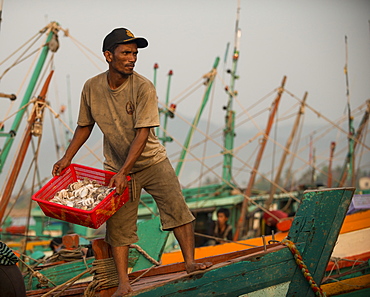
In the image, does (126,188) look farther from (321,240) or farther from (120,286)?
(321,240)

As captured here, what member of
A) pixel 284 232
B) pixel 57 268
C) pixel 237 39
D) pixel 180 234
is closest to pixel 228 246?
pixel 284 232

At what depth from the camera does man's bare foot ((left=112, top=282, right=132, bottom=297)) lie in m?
3.57

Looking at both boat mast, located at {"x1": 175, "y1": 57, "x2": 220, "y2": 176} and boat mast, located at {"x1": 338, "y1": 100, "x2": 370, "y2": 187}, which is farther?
boat mast, located at {"x1": 338, "y1": 100, "x2": 370, "y2": 187}

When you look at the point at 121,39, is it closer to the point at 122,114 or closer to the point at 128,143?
the point at 122,114

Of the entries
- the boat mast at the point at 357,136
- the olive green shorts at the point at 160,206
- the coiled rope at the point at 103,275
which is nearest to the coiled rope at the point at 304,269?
the olive green shorts at the point at 160,206

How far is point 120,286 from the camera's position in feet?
11.9

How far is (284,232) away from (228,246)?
77 cm

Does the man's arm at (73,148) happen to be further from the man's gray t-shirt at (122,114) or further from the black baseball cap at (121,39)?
the black baseball cap at (121,39)

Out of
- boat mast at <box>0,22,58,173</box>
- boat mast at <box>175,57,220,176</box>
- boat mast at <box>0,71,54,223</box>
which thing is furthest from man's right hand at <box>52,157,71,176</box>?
boat mast at <box>175,57,220,176</box>

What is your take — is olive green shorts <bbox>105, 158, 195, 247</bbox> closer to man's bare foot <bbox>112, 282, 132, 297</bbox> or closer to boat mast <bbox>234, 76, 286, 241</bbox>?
man's bare foot <bbox>112, 282, 132, 297</bbox>

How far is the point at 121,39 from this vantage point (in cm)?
343

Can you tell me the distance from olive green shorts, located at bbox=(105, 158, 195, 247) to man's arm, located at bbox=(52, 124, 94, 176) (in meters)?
0.47

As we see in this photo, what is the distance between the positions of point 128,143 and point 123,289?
3.20ft

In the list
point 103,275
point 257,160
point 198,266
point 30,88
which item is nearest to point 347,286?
point 198,266
